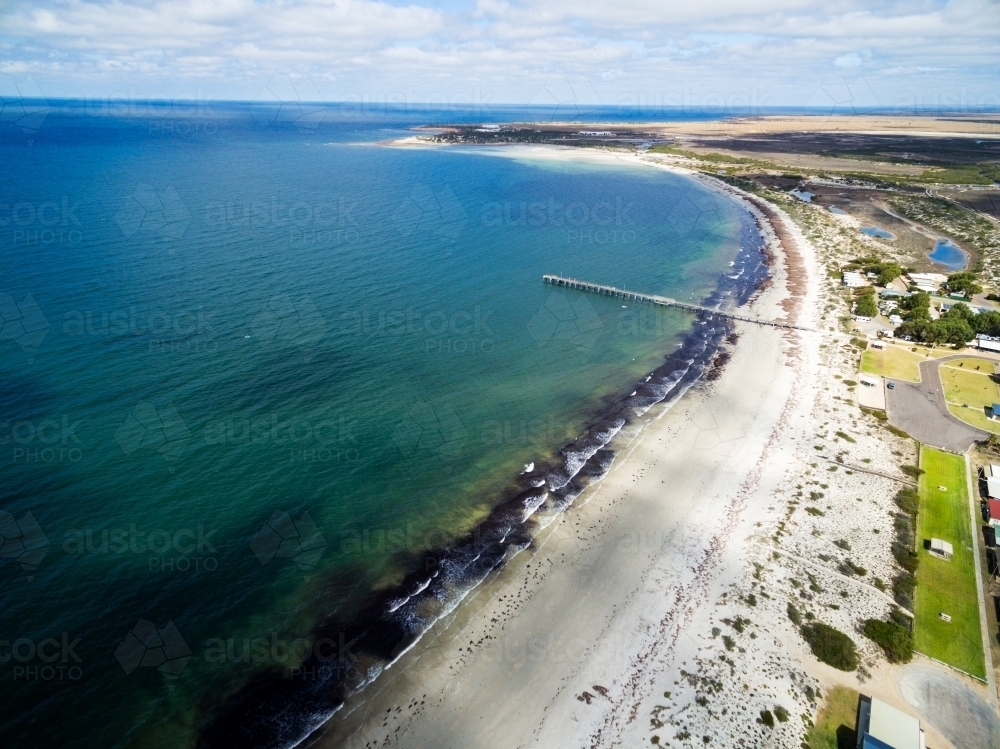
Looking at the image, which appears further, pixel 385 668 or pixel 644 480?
pixel 644 480

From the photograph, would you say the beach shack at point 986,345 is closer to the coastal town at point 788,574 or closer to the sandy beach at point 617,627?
the coastal town at point 788,574

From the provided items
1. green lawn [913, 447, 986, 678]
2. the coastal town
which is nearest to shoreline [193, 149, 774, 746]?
the coastal town

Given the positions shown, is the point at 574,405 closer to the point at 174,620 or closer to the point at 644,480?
the point at 644,480

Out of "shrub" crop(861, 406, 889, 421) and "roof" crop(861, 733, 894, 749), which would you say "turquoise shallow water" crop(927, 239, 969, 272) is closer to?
"shrub" crop(861, 406, 889, 421)

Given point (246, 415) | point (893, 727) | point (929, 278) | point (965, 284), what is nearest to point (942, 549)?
point (893, 727)

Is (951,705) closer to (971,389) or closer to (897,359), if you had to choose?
(971,389)

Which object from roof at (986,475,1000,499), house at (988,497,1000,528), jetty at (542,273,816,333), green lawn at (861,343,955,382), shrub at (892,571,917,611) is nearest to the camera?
shrub at (892,571,917,611)

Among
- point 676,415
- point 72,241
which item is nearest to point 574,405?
point 676,415
